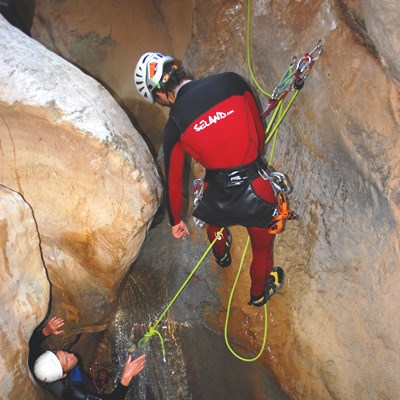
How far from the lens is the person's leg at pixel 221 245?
3.55m

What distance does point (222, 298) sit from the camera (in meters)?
3.86

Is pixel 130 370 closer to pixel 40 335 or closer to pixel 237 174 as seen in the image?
pixel 40 335

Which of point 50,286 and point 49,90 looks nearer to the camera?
point 49,90

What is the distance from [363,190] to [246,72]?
5.50 feet

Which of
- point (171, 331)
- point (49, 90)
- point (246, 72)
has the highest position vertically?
point (246, 72)

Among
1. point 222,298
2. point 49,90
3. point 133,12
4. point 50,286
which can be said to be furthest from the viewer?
point 133,12

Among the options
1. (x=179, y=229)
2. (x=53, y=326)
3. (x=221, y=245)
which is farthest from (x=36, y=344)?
(x=221, y=245)

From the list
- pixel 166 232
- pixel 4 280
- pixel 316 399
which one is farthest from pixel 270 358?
pixel 4 280

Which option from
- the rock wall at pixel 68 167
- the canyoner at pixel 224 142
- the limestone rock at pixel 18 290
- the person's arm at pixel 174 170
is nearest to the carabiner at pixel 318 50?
the canyoner at pixel 224 142

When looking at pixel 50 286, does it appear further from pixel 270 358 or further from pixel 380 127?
pixel 380 127

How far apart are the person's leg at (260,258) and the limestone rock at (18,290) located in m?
1.52

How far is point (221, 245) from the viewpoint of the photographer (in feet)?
11.9

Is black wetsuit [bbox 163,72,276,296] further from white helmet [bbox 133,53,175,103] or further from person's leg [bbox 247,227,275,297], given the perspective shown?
white helmet [bbox 133,53,175,103]

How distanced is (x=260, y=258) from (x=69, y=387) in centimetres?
197
